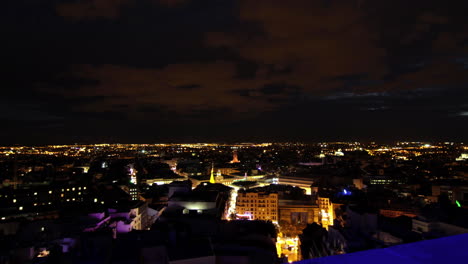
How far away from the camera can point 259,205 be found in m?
20.7

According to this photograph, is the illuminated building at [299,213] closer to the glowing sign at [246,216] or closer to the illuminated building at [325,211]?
the illuminated building at [325,211]

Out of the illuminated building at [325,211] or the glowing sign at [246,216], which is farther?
the glowing sign at [246,216]

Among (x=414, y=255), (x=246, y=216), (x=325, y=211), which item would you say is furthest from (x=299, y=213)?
(x=414, y=255)

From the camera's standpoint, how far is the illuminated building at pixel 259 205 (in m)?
20.7

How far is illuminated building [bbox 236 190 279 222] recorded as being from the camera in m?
20.7

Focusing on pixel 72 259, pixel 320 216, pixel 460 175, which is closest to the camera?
pixel 72 259

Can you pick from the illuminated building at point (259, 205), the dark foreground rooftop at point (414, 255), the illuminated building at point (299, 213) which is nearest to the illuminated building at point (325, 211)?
the illuminated building at point (299, 213)

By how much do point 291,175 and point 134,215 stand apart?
24.7 m

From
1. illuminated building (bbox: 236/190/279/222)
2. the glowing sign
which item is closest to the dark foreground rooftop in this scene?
illuminated building (bbox: 236/190/279/222)

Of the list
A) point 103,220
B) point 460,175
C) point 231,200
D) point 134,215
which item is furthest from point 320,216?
point 460,175

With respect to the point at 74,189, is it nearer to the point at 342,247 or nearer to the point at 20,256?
the point at 20,256

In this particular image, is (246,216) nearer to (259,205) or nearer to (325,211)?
(259,205)

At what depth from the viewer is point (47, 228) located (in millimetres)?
13156

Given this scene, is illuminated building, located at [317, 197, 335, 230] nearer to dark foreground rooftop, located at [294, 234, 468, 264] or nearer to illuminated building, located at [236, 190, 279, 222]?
illuminated building, located at [236, 190, 279, 222]
